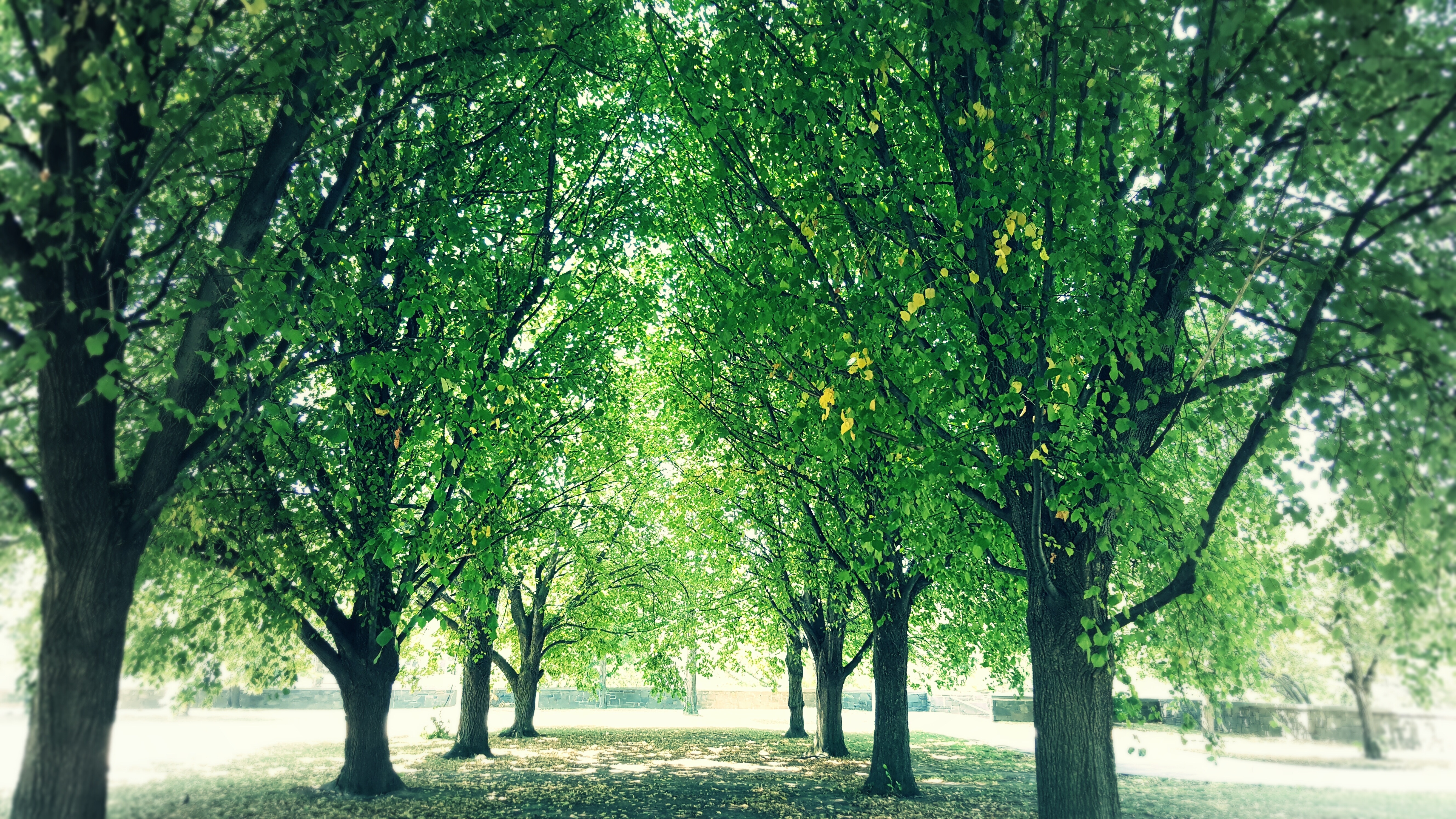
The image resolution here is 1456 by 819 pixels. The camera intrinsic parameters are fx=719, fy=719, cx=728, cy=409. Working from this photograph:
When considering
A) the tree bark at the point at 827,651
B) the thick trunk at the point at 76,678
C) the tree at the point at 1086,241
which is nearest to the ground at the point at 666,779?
the thick trunk at the point at 76,678

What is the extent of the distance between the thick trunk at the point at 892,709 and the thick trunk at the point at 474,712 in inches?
401

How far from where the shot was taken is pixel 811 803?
1298cm

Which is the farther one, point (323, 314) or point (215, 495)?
point (215, 495)

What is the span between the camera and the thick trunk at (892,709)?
45.5 ft

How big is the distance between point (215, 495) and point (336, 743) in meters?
14.0

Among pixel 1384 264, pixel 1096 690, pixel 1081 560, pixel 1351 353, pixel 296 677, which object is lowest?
pixel 296 677

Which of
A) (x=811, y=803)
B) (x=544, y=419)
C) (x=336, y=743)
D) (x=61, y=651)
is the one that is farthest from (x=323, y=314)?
(x=336, y=743)

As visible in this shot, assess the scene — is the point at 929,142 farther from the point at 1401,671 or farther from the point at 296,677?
the point at 296,677

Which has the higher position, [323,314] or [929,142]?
[929,142]

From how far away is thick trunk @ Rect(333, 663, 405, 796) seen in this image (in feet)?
37.7

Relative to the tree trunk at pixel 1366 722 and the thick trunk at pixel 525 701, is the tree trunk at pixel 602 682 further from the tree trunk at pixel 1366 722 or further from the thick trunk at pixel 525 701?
the tree trunk at pixel 1366 722

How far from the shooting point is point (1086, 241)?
632 centimetres

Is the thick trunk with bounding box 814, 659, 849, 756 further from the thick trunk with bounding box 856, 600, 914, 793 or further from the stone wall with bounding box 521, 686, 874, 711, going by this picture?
the stone wall with bounding box 521, 686, 874, 711

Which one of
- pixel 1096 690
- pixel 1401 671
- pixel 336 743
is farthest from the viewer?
pixel 336 743
